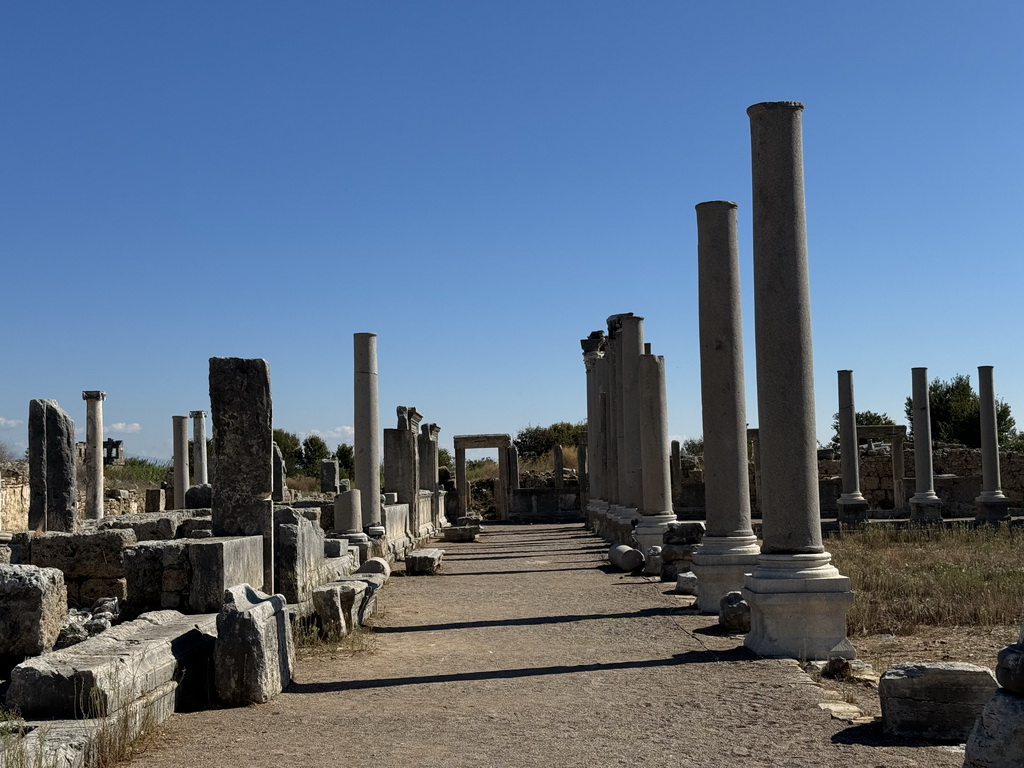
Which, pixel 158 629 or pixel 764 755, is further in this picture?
pixel 158 629

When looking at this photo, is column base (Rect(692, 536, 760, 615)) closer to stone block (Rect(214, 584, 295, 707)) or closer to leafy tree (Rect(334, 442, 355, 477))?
stone block (Rect(214, 584, 295, 707))

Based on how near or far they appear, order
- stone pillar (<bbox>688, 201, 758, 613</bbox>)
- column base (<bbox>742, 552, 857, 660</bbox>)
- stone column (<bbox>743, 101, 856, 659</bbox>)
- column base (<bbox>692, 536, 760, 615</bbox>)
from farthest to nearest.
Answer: stone pillar (<bbox>688, 201, 758, 613</bbox>) < column base (<bbox>692, 536, 760, 615</bbox>) < stone column (<bbox>743, 101, 856, 659</bbox>) < column base (<bbox>742, 552, 857, 660</bbox>)

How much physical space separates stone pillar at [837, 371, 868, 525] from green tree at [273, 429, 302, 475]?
32.1 meters

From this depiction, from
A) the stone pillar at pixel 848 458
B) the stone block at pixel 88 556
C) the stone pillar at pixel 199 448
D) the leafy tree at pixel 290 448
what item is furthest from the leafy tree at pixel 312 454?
the stone block at pixel 88 556

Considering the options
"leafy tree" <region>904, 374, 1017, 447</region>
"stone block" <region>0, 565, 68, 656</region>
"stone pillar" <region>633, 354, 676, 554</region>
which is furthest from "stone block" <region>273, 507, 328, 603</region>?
"leafy tree" <region>904, 374, 1017, 447</region>

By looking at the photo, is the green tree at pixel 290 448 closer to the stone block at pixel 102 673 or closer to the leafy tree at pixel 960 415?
the leafy tree at pixel 960 415

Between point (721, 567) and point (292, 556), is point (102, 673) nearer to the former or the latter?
point (292, 556)

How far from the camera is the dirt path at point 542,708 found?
536cm

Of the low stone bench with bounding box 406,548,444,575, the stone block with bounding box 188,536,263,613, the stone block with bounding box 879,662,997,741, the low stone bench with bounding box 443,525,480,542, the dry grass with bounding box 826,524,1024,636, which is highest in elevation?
the stone block with bounding box 188,536,263,613

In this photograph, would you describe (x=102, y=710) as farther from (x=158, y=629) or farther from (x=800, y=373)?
(x=800, y=373)

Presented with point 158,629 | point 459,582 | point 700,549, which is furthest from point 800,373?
point 459,582

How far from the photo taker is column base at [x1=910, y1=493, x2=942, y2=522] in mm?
25250

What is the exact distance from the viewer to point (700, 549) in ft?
35.7

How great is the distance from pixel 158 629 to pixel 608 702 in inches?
121
